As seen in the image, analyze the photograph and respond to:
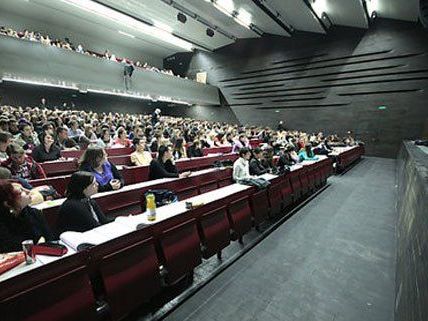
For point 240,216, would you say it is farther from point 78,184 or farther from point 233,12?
point 233,12

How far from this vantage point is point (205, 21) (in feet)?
49.6

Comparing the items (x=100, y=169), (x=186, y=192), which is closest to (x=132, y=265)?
(x=100, y=169)

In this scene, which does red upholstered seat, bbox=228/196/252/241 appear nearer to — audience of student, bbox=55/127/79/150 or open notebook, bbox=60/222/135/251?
open notebook, bbox=60/222/135/251

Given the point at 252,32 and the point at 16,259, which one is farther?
the point at 252,32

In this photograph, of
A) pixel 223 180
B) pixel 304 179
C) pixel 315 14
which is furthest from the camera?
pixel 315 14

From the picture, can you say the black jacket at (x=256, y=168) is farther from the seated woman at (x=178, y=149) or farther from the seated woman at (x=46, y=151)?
the seated woman at (x=46, y=151)

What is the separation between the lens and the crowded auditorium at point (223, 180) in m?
1.96

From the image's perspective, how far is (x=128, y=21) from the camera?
15.3 metres

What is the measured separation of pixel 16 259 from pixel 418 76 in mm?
15042

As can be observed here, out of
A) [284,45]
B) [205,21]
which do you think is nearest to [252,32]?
[284,45]

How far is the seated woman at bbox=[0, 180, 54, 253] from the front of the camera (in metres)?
1.91

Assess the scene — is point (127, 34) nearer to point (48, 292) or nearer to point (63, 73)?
point (63, 73)

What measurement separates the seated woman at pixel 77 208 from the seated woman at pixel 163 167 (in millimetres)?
1990

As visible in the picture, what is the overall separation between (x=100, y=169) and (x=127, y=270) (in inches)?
68.7
